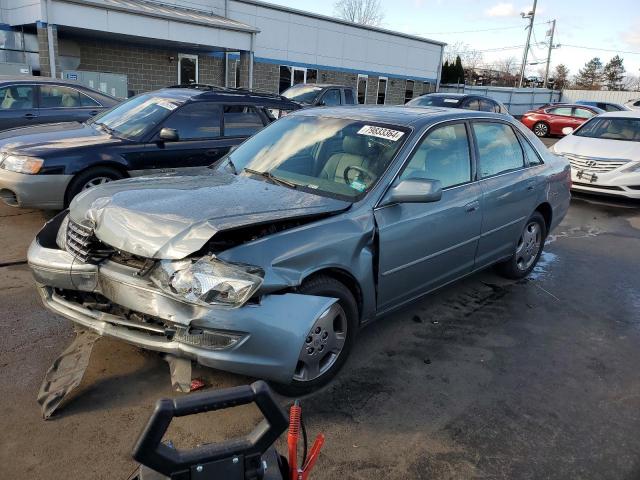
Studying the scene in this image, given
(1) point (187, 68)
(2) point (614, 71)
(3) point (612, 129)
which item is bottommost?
(3) point (612, 129)

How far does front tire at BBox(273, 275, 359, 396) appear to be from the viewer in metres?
2.99

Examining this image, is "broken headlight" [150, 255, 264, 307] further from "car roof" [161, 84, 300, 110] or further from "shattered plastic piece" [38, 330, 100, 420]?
"car roof" [161, 84, 300, 110]

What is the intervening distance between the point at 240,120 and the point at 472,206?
3879 millimetres

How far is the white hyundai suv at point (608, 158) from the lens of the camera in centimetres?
877

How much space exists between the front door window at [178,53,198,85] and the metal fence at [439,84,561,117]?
17515 millimetres

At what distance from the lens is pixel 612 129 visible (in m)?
10.2

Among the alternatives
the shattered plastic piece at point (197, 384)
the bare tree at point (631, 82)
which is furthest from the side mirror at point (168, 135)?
the bare tree at point (631, 82)

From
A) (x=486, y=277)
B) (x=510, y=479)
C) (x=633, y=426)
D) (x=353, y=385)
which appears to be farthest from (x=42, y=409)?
(x=486, y=277)

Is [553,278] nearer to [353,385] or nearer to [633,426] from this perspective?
[633,426]

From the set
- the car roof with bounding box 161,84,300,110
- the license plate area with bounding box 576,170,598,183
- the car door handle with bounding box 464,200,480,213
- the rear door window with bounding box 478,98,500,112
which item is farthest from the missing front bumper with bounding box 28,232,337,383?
the rear door window with bounding box 478,98,500,112

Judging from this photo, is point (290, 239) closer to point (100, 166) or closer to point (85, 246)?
point (85, 246)

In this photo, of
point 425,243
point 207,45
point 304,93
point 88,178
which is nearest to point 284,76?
point 207,45

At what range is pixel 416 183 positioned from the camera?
3354 mm

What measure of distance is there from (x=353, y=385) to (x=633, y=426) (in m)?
1.64
